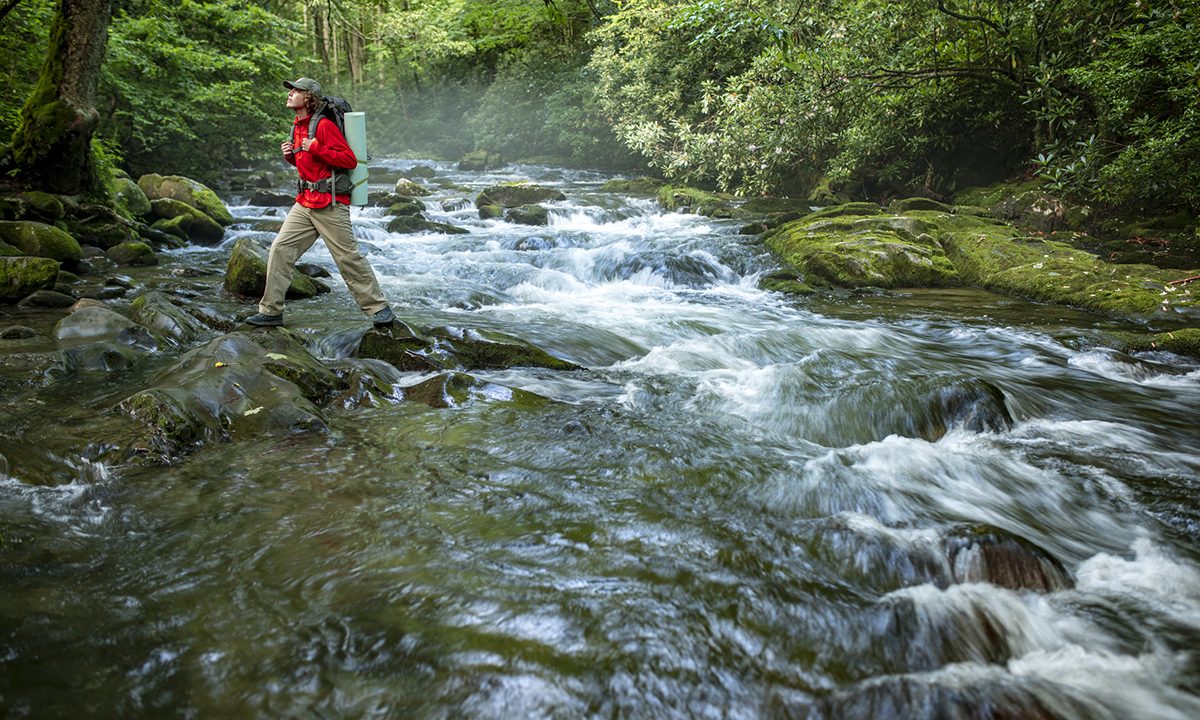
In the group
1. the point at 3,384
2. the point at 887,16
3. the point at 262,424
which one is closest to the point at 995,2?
the point at 887,16

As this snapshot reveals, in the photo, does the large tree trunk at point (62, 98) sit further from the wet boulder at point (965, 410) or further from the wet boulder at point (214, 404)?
the wet boulder at point (965, 410)

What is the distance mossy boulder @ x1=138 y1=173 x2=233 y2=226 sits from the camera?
14.6 m

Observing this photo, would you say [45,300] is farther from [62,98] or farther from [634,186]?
[634,186]

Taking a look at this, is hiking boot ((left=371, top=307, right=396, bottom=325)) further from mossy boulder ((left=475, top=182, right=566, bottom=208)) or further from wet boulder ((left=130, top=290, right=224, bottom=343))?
mossy boulder ((left=475, top=182, right=566, bottom=208))

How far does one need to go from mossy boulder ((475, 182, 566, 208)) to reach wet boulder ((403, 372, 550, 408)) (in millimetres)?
13548

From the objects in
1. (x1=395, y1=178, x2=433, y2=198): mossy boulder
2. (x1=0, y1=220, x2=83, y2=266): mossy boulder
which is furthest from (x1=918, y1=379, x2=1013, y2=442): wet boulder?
(x1=395, y1=178, x2=433, y2=198): mossy boulder

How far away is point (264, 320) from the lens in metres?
6.69

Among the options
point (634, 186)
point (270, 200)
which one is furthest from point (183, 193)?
point (634, 186)

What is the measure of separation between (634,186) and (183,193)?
13375 mm

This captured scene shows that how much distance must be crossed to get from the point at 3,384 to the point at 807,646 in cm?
605

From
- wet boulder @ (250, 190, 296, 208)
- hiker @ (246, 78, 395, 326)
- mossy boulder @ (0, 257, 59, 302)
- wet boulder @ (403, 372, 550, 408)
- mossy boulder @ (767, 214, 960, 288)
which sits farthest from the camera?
wet boulder @ (250, 190, 296, 208)

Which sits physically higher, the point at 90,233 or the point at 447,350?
the point at 90,233

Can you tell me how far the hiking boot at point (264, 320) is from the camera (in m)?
6.63

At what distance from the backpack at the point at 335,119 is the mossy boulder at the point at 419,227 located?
29.3 feet
